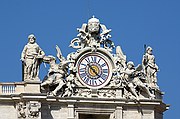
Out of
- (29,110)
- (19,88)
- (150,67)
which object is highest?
(150,67)

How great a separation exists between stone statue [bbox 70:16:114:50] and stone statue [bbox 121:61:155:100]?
4.49ft

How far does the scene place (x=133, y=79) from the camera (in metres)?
57.2

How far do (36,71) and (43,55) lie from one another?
0.89m

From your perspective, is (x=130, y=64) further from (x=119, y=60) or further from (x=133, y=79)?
(x=133, y=79)

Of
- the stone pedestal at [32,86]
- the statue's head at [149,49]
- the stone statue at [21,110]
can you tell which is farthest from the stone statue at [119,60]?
the stone statue at [21,110]

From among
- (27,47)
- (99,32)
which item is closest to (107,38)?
(99,32)

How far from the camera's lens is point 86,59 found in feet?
187

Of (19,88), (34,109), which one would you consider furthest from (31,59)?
(34,109)

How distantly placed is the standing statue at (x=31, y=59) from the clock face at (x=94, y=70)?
2045 mm

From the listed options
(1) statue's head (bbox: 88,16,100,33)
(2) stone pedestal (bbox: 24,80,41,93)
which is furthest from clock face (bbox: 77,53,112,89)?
(2) stone pedestal (bbox: 24,80,41,93)

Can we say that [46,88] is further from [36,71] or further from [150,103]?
[150,103]

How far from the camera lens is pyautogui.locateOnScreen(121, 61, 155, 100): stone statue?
56906 mm

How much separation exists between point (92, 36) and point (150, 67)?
327cm

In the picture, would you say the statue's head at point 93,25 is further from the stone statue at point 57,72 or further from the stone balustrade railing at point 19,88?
the stone balustrade railing at point 19,88
